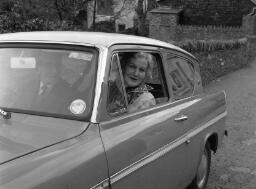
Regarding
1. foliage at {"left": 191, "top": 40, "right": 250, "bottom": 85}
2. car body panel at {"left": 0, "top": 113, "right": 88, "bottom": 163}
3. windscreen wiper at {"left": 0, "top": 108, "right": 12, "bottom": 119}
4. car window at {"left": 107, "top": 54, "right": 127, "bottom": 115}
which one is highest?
car window at {"left": 107, "top": 54, "right": 127, "bottom": 115}

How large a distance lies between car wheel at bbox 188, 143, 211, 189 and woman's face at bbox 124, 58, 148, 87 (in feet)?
4.62

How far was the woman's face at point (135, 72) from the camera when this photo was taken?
12.8 ft

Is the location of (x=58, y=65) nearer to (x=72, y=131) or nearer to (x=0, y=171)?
(x=72, y=131)

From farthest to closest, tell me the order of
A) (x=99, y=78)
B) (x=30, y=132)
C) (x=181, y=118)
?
(x=181, y=118), (x=99, y=78), (x=30, y=132)

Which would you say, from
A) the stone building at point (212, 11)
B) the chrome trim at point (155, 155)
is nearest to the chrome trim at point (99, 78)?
the chrome trim at point (155, 155)

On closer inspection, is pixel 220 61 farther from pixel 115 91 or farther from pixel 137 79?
pixel 115 91

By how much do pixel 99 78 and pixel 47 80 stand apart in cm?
40

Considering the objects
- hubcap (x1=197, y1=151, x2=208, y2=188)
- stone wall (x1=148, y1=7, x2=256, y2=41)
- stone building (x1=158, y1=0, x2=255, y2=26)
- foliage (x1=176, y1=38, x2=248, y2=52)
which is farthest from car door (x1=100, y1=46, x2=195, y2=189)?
stone building (x1=158, y1=0, x2=255, y2=26)

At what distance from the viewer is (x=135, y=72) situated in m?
3.98

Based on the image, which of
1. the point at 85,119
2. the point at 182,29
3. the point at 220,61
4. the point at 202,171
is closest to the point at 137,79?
the point at 85,119

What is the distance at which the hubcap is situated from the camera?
4980mm

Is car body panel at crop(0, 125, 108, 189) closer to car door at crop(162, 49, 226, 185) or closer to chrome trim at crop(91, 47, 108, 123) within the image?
chrome trim at crop(91, 47, 108, 123)

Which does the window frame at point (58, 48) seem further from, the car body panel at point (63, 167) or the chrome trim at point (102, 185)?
the chrome trim at point (102, 185)

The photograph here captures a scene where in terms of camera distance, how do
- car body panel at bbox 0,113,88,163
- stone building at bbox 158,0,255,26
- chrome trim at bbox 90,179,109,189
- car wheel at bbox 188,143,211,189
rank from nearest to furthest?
car body panel at bbox 0,113,88,163, chrome trim at bbox 90,179,109,189, car wheel at bbox 188,143,211,189, stone building at bbox 158,0,255,26
